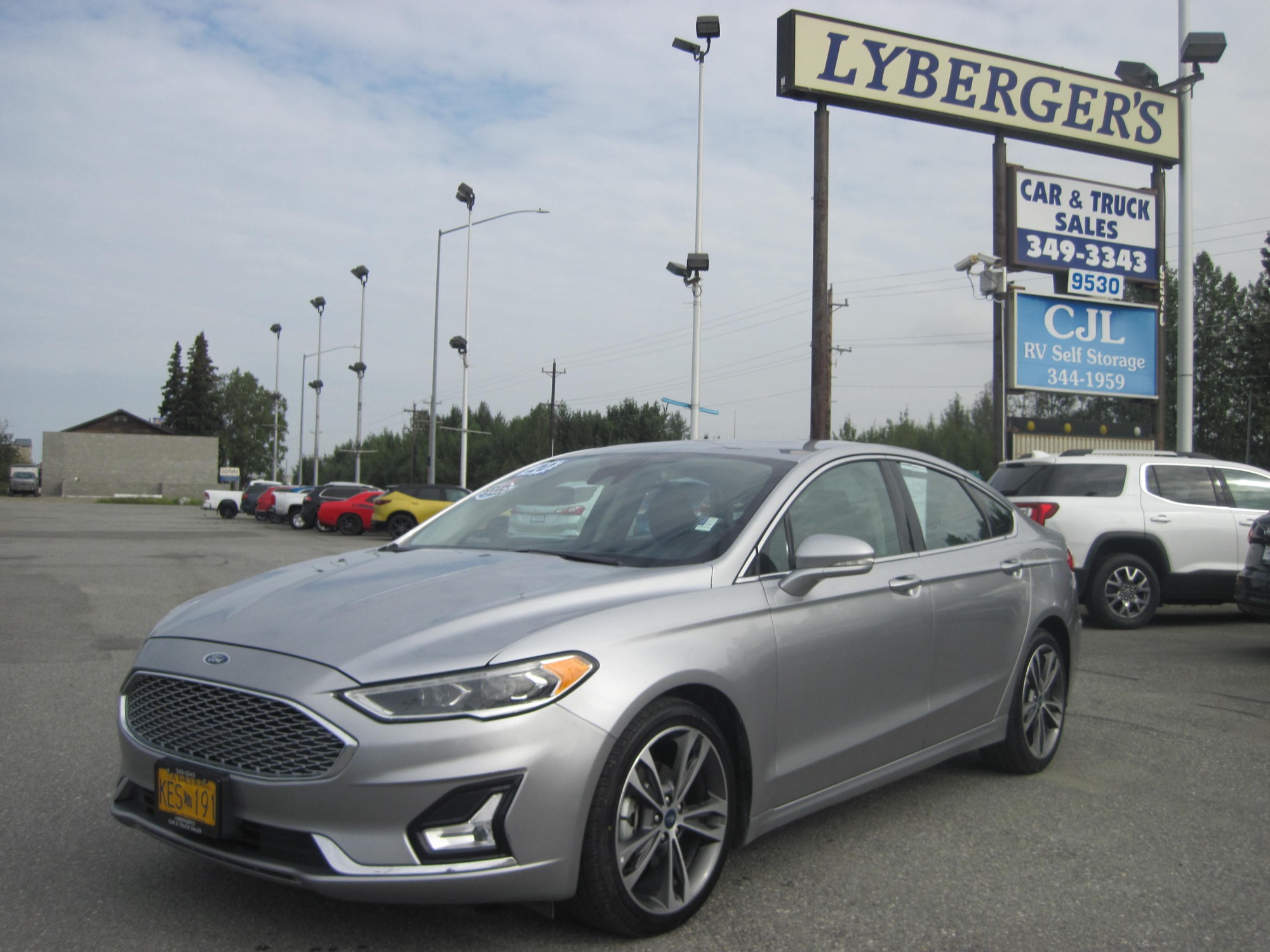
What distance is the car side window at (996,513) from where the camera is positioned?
5.21 m

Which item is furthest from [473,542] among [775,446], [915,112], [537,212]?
[537,212]

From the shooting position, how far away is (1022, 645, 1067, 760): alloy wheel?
5.10m

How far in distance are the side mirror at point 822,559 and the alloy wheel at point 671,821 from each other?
681 millimetres

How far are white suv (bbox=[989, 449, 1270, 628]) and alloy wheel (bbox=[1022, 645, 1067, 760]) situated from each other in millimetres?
5363

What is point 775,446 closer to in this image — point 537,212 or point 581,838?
point 581,838

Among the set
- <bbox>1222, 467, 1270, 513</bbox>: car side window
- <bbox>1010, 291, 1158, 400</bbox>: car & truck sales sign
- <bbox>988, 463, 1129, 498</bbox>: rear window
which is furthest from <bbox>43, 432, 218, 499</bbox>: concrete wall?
<bbox>1222, 467, 1270, 513</bbox>: car side window

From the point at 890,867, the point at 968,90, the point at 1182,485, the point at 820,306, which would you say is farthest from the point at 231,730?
the point at 968,90

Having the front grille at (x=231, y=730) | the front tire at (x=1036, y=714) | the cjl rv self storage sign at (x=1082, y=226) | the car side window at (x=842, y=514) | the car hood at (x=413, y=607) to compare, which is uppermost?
the cjl rv self storage sign at (x=1082, y=226)

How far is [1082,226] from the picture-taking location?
20172 millimetres

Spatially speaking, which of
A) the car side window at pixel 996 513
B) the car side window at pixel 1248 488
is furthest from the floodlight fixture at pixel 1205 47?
the car side window at pixel 996 513

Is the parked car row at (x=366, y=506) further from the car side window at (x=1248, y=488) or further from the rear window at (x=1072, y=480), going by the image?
the car side window at (x=1248, y=488)

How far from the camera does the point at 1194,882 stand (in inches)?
148

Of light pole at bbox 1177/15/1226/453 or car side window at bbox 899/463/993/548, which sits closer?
car side window at bbox 899/463/993/548

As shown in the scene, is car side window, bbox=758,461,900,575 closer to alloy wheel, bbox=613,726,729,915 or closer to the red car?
alloy wheel, bbox=613,726,729,915
